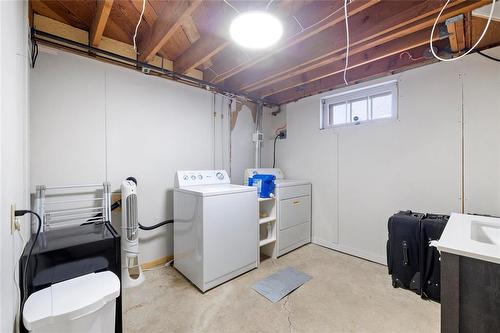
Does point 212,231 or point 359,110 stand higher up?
point 359,110

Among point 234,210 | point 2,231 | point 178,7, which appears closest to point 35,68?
point 178,7

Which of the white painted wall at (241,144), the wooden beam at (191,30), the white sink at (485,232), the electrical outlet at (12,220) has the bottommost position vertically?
the white sink at (485,232)

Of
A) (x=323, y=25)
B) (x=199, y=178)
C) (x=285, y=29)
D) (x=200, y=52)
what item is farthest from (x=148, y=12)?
(x=199, y=178)

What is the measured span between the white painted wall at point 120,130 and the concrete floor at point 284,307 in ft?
2.08

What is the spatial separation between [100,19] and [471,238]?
2.78 metres

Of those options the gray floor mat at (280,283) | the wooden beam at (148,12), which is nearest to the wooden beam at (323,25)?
the wooden beam at (148,12)

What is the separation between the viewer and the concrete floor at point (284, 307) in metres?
1.58

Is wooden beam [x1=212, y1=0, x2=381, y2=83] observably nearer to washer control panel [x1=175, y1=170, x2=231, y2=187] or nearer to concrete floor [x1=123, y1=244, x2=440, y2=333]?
washer control panel [x1=175, y1=170, x2=231, y2=187]

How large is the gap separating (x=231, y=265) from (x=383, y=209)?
1.86 m

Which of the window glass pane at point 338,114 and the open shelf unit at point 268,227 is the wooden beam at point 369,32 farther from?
the open shelf unit at point 268,227

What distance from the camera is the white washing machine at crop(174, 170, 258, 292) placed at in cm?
199

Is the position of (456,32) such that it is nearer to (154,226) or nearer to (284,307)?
(284,307)

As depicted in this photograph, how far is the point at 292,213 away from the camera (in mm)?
2885

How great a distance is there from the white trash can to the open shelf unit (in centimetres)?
169
